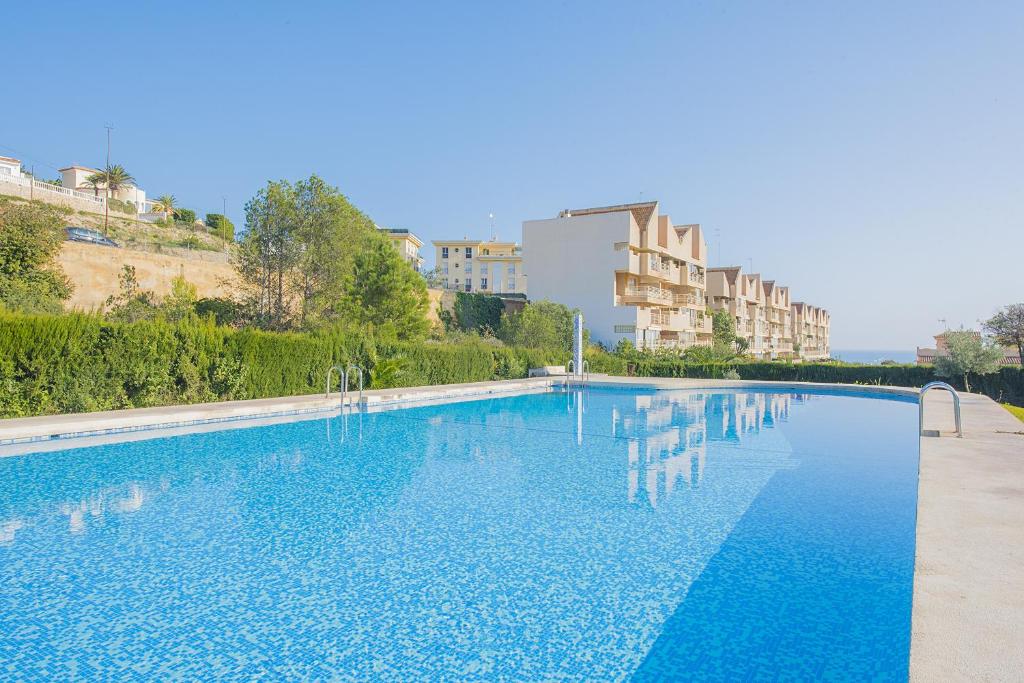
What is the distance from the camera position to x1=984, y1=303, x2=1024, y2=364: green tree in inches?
1336

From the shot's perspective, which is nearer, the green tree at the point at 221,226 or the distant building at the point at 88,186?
the green tree at the point at 221,226

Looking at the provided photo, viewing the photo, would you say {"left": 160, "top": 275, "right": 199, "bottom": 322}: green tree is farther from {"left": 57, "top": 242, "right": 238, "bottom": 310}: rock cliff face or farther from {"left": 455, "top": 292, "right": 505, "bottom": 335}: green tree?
{"left": 455, "top": 292, "right": 505, "bottom": 335}: green tree

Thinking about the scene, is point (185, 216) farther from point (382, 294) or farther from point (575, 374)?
point (575, 374)

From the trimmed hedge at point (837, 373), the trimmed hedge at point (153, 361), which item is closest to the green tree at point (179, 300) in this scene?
the trimmed hedge at point (153, 361)

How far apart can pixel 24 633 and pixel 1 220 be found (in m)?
20.5

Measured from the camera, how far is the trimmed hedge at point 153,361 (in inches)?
421

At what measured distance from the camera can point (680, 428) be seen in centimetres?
1313

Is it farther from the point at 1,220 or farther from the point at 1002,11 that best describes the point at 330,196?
the point at 1002,11

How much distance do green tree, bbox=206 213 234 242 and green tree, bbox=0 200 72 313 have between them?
34586mm

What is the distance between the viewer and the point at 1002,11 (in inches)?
455

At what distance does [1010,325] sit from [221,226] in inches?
2457

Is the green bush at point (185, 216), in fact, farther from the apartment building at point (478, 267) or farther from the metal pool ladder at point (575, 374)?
the metal pool ladder at point (575, 374)

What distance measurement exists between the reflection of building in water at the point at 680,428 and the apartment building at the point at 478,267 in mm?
48854

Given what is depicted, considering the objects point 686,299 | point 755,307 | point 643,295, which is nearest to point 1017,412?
point 643,295
